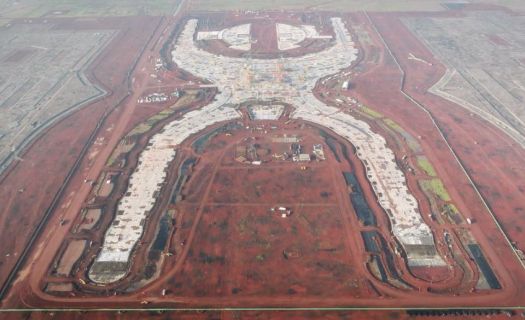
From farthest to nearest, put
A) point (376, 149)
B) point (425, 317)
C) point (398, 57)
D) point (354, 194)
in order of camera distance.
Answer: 1. point (398, 57)
2. point (376, 149)
3. point (354, 194)
4. point (425, 317)

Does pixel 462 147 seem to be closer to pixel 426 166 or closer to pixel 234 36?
pixel 426 166

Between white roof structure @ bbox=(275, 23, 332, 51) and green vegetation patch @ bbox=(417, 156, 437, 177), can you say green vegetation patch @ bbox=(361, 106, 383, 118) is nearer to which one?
green vegetation patch @ bbox=(417, 156, 437, 177)

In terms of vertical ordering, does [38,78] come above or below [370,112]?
above

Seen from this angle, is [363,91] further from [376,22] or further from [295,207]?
[376,22]

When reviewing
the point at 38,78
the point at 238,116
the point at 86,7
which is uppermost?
the point at 86,7

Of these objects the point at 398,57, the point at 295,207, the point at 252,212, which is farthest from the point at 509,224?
the point at 398,57

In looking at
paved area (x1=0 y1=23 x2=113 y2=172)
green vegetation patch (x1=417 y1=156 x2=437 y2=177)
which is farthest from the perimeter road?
paved area (x1=0 y1=23 x2=113 y2=172)

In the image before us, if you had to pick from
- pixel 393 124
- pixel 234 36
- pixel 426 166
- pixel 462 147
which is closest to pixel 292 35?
pixel 234 36

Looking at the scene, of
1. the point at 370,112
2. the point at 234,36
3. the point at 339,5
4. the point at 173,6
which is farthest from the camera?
the point at 173,6
